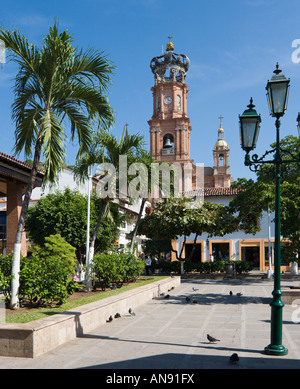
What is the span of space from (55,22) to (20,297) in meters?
7.02

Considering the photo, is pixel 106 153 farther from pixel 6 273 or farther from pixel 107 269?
pixel 6 273

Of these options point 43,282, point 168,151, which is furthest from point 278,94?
point 168,151

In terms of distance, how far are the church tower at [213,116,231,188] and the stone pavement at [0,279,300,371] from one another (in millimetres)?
73176

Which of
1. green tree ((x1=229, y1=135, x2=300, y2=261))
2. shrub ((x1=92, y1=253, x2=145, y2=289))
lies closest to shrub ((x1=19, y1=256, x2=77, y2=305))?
shrub ((x1=92, y1=253, x2=145, y2=289))

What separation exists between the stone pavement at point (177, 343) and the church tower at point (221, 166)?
240 feet

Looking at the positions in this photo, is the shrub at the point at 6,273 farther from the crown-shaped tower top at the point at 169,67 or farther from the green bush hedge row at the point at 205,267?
the crown-shaped tower top at the point at 169,67

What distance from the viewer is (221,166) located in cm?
8688

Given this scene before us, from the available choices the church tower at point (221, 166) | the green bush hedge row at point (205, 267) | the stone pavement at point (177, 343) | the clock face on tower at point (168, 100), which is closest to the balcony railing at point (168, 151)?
the clock face on tower at point (168, 100)

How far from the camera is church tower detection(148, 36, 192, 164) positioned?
6588 cm

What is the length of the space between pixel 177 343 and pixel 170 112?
60868 millimetres

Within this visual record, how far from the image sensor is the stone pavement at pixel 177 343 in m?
7.04

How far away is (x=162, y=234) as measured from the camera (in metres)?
29.7
